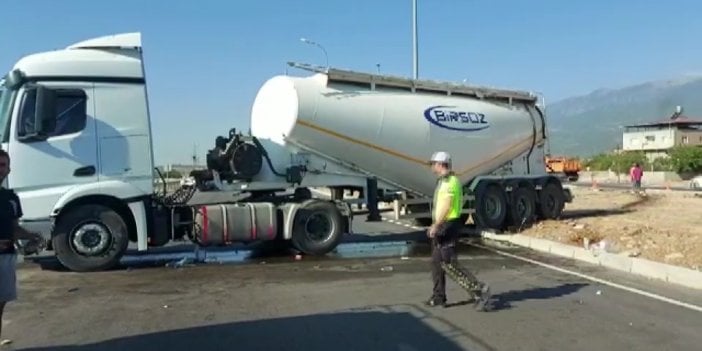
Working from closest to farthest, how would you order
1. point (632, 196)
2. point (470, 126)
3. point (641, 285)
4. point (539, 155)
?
1. point (641, 285)
2. point (470, 126)
3. point (539, 155)
4. point (632, 196)

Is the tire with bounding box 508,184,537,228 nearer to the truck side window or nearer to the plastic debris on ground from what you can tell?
the plastic debris on ground

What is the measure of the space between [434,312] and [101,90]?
22.6 feet

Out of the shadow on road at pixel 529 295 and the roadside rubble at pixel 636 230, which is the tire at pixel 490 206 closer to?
the roadside rubble at pixel 636 230

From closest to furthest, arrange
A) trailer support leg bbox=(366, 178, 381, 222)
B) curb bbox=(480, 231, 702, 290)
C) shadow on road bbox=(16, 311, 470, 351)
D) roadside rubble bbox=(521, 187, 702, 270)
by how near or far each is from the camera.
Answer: shadow on road bbox=(16, 311, 470, 351) < curb bbox=(480, 231, 702, 290) < roadside rubble bbox=(521, 187, 702, 270) < trailer support leg bbox=(366, 178, 381, 222)

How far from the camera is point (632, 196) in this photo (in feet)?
99.9

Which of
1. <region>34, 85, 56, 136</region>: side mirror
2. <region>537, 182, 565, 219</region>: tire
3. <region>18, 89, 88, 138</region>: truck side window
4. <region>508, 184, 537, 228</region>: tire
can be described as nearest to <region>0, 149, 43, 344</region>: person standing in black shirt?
<region>34, 85, 56, 136</region>: side mirror

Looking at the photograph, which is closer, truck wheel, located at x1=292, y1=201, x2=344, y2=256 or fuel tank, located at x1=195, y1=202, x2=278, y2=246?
fuel tank, located at x1=195, y1=202, x2=278, y2=246

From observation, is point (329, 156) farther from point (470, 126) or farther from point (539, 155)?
point (539, 155)

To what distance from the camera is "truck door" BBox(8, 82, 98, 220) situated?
11.9 m

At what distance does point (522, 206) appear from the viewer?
18.8m

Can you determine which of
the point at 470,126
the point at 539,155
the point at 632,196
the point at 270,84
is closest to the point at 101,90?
the point at 270,84

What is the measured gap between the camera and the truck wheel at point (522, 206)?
1853cm

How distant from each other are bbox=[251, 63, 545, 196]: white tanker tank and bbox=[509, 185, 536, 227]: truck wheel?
0.65 m

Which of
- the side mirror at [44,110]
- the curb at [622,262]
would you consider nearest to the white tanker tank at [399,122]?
the curb at [622,262]
